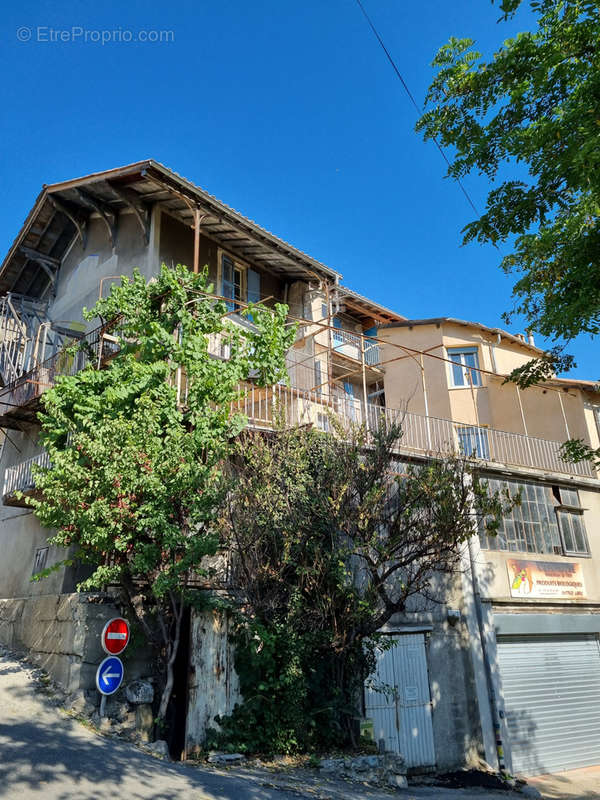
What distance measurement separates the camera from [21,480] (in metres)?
14.0

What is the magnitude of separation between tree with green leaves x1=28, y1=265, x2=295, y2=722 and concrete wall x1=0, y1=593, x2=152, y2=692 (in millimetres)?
387

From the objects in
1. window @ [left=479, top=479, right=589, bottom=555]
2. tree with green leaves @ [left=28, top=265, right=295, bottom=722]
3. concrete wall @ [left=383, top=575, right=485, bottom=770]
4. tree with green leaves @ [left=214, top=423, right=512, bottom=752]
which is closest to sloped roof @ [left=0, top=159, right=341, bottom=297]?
tree with green leaves @ [left=28, top=265, right=295, bottom=722]

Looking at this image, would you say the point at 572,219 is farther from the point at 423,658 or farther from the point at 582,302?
the point at 423,658

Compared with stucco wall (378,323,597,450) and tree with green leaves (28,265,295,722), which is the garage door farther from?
tree with green leaves (28,265,295,722)

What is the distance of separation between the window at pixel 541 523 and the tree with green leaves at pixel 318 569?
4573 mm

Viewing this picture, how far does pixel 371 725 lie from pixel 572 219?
9.22 metres

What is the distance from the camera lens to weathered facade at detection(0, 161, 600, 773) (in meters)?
12.0

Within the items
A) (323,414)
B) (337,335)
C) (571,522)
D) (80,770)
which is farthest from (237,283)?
(80,770)

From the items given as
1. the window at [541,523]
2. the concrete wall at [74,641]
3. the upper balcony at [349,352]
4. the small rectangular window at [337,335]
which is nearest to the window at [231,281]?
the upper balcony at [349,352]

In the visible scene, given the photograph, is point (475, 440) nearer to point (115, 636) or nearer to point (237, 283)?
point (237, 283)

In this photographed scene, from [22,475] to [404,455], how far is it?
29.2 ft

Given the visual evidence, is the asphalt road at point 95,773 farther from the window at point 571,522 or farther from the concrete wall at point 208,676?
the window at point 571,522

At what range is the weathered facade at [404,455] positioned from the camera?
1202 centimetres

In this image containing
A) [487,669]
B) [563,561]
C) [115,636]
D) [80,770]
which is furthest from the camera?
[563,561]
